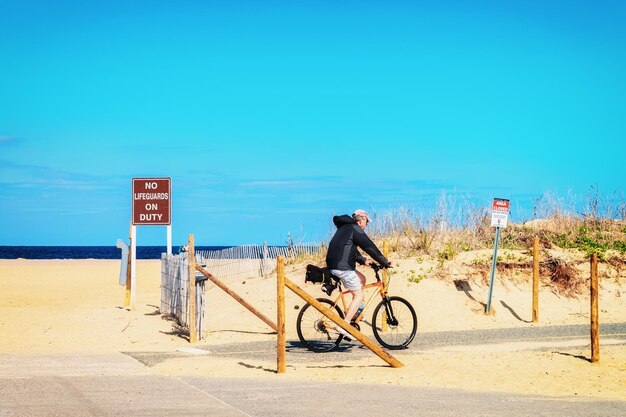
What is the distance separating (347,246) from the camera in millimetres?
13859

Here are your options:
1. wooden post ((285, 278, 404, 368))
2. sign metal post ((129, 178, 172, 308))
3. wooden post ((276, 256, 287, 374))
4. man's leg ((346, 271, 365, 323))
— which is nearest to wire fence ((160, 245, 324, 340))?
sign metal post ((129, 178, 172, 308))

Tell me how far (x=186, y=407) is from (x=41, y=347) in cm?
812

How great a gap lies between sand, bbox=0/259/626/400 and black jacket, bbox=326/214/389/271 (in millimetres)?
1538

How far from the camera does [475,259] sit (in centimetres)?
2238

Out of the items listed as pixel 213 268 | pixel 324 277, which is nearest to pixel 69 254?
pixel 213 268

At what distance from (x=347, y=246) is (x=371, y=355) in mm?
1827

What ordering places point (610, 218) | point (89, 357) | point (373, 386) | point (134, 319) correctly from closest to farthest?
point (373, 386) → point (89, 357) → point (134, 319) → point (610, 218)

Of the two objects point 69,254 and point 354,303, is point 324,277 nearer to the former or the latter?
point 354,303

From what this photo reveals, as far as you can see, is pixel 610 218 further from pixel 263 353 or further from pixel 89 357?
pixel 89 357

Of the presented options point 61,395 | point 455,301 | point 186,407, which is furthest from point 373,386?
point 455,301

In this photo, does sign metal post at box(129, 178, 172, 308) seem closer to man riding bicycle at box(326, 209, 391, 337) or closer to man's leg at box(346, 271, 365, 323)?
man riding bicycle at box(326, 209, 391, 337)

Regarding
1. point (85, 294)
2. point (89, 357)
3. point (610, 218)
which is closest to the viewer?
point (89, 357)

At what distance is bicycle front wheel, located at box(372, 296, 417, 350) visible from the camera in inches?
574

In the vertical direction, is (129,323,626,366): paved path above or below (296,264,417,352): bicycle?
below
